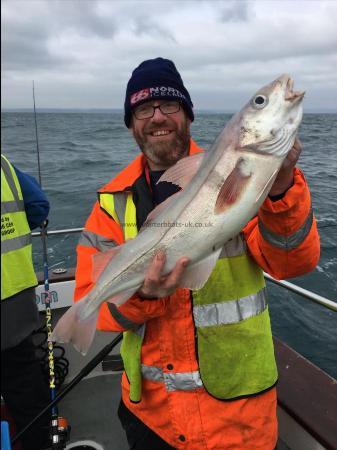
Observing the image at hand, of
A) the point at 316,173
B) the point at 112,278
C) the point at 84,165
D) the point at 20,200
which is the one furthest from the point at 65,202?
the point at 112,278

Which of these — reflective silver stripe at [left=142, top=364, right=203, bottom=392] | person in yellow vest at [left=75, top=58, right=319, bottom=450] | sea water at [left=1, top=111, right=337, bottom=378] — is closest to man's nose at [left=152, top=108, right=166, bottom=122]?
sea water at [left=1, top=111, right=337, bottom=378]

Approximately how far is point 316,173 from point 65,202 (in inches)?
454

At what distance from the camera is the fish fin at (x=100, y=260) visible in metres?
2.40

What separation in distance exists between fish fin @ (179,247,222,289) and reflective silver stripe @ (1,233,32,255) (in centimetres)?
209

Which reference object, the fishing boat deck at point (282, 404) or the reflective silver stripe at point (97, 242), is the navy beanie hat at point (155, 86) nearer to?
the reflective silver stripe at point (97, 242)

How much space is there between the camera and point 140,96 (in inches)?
117

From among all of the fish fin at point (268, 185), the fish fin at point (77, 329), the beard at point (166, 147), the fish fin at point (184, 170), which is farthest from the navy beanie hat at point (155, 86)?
the fish fin at point (77, 329)

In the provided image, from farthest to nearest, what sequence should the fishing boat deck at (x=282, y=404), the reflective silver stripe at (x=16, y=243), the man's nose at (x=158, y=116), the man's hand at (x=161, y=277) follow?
the reflective silver stripe at (x=16, y=243) → the fishing boat deck at (x=282, y=404) → the man's nose at (x=158, y=116) → the man's hand at (x=161, y=277)

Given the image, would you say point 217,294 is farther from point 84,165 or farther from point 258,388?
point 84,165

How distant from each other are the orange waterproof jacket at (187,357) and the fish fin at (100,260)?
0.74ft

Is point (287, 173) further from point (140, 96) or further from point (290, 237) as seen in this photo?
point (140, 96)

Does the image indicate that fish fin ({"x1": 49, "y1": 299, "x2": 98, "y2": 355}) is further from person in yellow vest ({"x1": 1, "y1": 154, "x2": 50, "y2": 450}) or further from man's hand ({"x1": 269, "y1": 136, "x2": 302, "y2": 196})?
person in yellow vest ({"x1": 1, "y1": 154, "x2": 50, "y2": 450})

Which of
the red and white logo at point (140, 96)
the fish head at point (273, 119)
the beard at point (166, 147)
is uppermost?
the red and white logo at point (140, 96)

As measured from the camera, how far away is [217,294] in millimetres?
2520
